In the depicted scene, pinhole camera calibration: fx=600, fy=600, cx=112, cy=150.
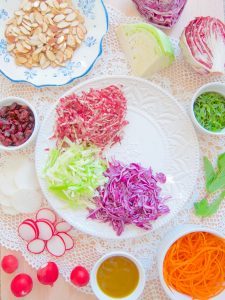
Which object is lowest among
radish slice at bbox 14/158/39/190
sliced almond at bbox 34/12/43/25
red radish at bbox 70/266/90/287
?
red radish at bbox 70/266/90/287

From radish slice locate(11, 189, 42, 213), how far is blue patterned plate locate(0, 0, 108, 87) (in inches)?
13.2

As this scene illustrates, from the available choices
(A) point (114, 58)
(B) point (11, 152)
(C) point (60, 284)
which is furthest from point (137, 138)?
(C) point (60, 284)

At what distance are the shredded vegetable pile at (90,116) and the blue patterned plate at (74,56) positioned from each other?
0.08 metres

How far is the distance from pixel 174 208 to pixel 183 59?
47cm

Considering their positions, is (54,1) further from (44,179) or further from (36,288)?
(36,288)

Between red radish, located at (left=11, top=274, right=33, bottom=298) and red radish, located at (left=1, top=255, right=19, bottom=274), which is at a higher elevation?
red radish, located at (left=1, top=255, right=19, bottom=274)

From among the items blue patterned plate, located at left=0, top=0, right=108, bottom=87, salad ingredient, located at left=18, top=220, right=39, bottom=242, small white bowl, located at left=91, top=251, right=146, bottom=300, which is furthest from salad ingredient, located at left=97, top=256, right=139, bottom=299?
blue patterned plate, located at left=0, top=0, right=108, bottom=87

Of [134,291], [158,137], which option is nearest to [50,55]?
[158,137]

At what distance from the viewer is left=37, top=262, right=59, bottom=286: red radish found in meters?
1.81

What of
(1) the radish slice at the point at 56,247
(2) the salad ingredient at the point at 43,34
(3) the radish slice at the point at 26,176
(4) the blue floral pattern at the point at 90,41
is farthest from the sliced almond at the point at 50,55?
(1) the radish slice at the point at 56,247

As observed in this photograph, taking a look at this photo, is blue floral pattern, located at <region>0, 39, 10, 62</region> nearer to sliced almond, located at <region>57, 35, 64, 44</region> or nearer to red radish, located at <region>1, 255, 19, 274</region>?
sliced almond, located at <region>57, 35, 64, 44</region>

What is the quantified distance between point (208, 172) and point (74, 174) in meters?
0.42

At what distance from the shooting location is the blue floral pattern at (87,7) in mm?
1874

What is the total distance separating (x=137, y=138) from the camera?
6.11 feet
